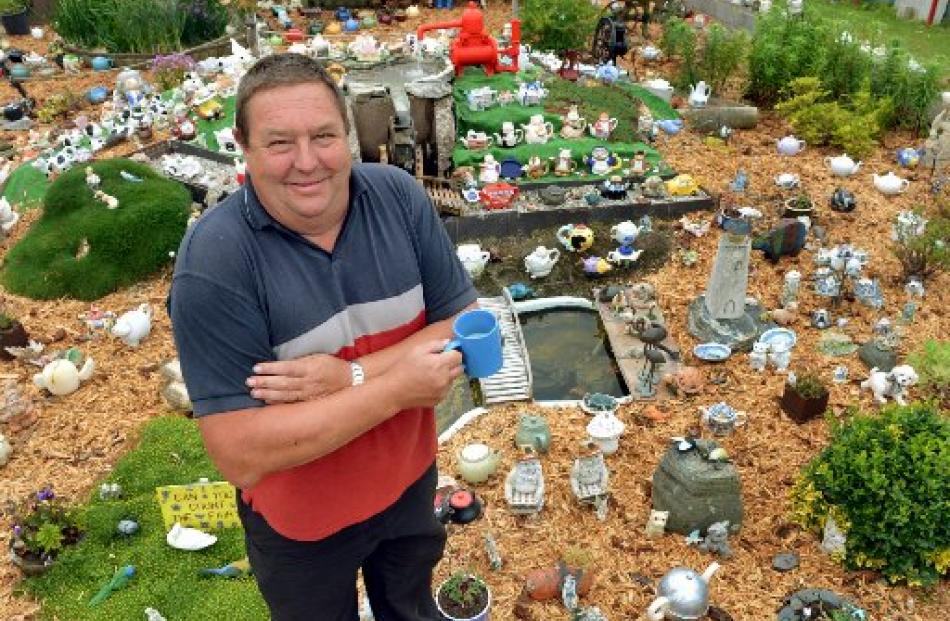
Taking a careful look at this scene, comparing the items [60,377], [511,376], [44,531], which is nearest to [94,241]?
[60,377]

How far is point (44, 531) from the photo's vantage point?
15.0ft

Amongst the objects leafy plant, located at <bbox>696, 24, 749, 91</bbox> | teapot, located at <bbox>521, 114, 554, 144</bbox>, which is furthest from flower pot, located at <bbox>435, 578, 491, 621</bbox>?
leafy plant, located at <bbox>696, 24, 749, 91</bbox>

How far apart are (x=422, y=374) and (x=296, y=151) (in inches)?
28.0

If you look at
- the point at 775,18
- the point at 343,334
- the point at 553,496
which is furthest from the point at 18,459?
the point at 775,18

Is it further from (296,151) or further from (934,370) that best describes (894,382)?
(296,151)

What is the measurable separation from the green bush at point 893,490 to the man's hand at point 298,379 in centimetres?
328

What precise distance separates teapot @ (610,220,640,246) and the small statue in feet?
12.6

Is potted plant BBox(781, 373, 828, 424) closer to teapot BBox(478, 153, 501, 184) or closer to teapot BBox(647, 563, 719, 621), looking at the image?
teapot BBox(647, 563, 719, 621)

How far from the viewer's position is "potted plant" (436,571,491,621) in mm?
3881

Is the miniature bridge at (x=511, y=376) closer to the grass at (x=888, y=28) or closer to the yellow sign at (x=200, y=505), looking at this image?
the yellow sign at (x=200, y=505)

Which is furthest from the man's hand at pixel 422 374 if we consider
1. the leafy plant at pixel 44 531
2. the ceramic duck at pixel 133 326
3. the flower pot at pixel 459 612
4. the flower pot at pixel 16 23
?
the flower pot at pixel 16 23

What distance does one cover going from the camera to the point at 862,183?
895cm

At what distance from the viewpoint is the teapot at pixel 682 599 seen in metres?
4.13

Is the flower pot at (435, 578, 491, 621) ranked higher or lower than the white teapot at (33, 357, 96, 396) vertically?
higher
